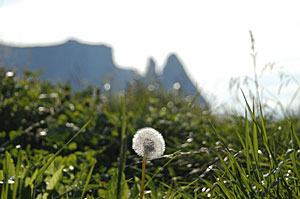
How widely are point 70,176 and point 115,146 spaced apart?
106 cm

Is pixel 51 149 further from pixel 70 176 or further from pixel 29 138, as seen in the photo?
pixel 70 176

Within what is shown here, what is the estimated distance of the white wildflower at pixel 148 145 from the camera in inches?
43.3

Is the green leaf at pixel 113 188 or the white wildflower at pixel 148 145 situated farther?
the green leaf at pixel 113 188

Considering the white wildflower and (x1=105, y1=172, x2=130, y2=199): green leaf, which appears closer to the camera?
the white wildflower

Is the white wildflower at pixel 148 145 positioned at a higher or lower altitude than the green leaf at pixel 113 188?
higher

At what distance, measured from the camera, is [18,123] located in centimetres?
292

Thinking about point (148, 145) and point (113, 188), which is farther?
point (113, 188)

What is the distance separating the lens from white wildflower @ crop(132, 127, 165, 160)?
1.10m

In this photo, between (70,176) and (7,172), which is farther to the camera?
(70,176)

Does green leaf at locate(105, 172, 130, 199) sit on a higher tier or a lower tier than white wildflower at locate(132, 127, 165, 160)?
lower

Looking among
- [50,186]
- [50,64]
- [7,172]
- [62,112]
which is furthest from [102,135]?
[50,64]

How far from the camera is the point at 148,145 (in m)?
1.11

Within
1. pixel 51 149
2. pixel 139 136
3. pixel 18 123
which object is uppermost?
pixel 139 136

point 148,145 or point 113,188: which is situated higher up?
point 148,145
